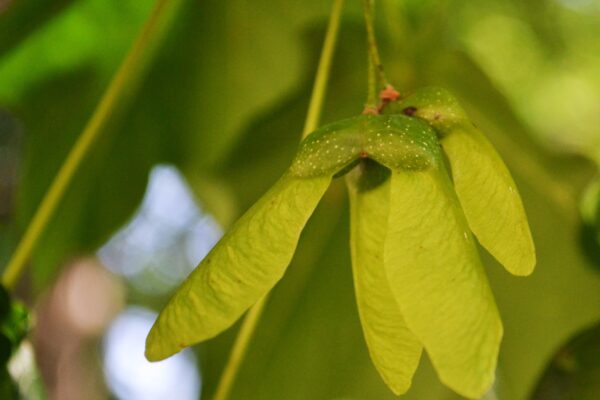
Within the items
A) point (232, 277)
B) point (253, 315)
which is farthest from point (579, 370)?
point (232, 277)

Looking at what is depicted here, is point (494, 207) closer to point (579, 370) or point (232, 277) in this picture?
point (232, 277)

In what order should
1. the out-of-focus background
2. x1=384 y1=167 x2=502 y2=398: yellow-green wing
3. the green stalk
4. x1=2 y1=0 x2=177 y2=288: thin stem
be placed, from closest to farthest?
1. x1=384 y1=167 x2=502 y2=398: yellow-green wing
2. the green stalk
3. x1=2 y1=0 x2=177 y2=288: thin stem
4. the out-of-focus background

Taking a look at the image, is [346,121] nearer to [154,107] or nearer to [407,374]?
[407,374]

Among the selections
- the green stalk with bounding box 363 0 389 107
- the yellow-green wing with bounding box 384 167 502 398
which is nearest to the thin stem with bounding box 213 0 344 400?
the green stalk with bounding box 363 0 389 107

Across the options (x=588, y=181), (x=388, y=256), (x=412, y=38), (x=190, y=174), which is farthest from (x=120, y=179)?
(x=388, y=256)

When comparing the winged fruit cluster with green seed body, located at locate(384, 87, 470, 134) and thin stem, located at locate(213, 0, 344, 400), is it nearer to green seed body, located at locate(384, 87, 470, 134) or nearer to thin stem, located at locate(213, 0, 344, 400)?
green seed body, located at locate(384, 87, 470, 134)

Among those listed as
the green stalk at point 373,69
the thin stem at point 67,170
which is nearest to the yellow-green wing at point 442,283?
the green stalk at point 373,69

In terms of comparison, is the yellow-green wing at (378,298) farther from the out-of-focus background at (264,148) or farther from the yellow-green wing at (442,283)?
the out-of-focus background at (264,148)
